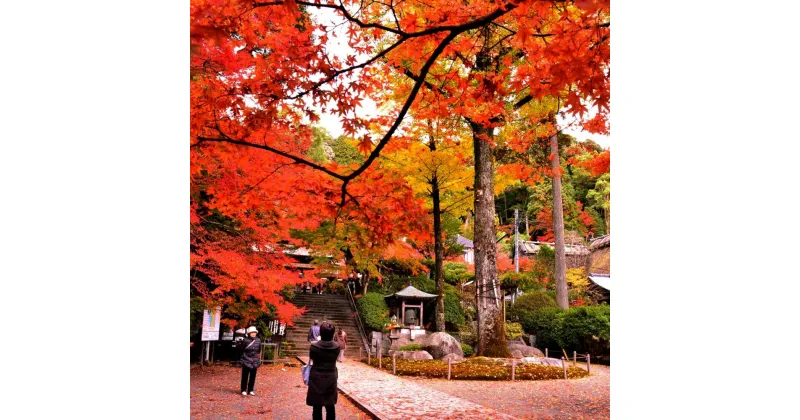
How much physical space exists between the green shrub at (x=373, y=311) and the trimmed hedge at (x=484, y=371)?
1.73 meters

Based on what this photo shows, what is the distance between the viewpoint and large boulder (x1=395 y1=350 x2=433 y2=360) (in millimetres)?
7191

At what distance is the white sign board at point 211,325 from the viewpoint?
532cm

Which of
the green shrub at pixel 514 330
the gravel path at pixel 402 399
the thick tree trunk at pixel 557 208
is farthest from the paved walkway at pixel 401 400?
the green shrub at pixel 514 330

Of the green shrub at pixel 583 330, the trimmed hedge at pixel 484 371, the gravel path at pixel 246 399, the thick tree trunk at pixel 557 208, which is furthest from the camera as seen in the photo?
the green shrub at pixel 583 330

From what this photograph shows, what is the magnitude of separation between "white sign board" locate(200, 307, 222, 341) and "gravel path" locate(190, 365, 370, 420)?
0.31 meters

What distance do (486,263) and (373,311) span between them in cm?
250

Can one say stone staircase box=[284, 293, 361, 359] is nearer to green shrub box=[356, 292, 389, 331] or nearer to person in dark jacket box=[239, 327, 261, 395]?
green shrub box=[356, 292, 389, 331]

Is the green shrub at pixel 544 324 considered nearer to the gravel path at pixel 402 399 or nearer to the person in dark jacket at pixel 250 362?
the gravel path at pixel 402 399
